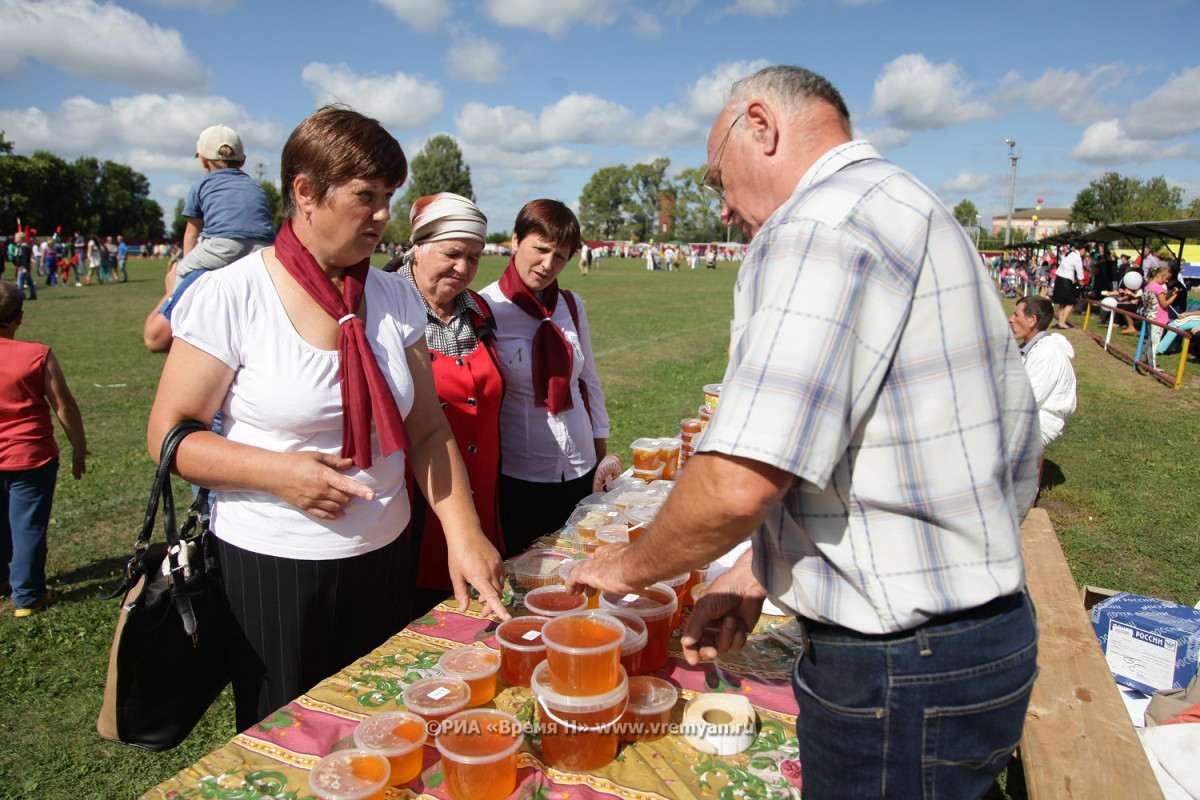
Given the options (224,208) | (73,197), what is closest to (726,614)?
(224,208)

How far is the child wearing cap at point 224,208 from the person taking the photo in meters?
3.31

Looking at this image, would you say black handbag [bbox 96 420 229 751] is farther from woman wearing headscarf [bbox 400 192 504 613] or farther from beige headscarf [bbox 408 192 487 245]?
beige headscarf [bbox 408 192 487 245]

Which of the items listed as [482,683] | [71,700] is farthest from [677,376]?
[482,683]

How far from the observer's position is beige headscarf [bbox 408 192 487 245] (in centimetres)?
299

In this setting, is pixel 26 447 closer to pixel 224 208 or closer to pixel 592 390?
pixel 224 208

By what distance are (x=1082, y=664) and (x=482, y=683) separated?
6.97ft

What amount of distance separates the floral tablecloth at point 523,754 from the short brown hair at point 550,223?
204cm

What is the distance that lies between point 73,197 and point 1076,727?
7878 cm

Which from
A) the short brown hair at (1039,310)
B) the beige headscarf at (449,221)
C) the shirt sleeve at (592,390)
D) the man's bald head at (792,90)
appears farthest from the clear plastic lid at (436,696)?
the short brown hair at (1039,310)

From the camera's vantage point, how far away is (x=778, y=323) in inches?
42.4

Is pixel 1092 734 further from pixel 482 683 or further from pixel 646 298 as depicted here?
pixel 646 298

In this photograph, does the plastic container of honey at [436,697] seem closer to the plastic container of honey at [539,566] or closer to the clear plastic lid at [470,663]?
the clear plastic lid at [470,663]

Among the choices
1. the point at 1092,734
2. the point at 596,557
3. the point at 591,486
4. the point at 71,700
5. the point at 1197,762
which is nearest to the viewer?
the point at 596,557

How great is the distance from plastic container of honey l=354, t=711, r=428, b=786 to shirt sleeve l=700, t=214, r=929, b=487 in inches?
35.9
